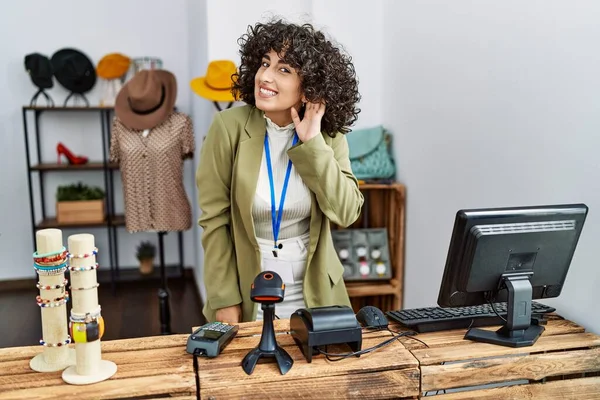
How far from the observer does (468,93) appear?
2.22 m

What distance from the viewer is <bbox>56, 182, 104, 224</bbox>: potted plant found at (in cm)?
432

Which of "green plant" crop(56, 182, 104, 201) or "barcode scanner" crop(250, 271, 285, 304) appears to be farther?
"green plant" crop(56, 182, 104, 201)

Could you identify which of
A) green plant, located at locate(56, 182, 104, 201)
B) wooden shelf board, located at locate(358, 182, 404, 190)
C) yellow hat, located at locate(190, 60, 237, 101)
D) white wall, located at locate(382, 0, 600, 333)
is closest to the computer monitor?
white wall, located at locate(382, 0, 600, 333)

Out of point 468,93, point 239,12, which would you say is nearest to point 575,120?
point 468,93

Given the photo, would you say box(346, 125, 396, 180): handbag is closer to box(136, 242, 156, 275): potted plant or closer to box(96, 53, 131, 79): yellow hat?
box(96, 53, 131, 79): yellow hat

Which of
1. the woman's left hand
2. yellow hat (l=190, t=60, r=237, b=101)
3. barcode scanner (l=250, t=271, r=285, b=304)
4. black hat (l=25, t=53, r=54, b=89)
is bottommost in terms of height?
barcode scanner (l=250, t=271, r=285, b=304)

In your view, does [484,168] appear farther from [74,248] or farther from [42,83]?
[42,83]

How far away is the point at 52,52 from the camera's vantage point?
14.6ft

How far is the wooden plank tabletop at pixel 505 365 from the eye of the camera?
124cm

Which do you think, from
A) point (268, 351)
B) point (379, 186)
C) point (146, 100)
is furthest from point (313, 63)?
point (146, 100)

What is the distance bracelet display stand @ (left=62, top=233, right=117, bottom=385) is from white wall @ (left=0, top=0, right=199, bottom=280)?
3.70 meters

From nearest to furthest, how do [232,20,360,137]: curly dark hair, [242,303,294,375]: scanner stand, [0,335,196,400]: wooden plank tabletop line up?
[0,335,196,400]: wooden plank tabletop → [242,303,294,375]: scanner stand → [232,20,360,137]: curly dark hair

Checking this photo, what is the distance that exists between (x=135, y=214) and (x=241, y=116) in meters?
1.98

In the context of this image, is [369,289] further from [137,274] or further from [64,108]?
[64,108]
